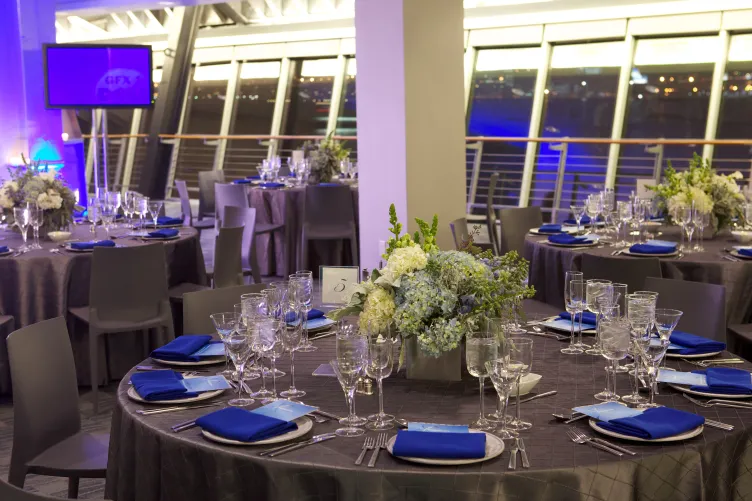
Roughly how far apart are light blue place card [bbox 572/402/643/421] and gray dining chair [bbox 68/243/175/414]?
315 centimetres

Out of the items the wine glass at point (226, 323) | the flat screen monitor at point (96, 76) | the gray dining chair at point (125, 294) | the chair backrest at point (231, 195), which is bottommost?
the gray dining chair at point (125, 294)

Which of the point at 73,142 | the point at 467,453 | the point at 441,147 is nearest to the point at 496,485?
the point at 467,453

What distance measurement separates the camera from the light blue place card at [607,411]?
229 cm

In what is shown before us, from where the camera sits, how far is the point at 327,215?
8156 millimetres

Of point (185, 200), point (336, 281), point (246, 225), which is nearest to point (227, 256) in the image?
point (246, 225)

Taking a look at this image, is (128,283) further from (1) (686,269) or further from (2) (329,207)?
(2) (329,207)

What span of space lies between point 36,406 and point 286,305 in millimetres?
890

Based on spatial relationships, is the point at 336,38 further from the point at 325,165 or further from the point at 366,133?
the point at 366,133

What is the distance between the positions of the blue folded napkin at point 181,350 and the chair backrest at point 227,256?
2524 millimetres

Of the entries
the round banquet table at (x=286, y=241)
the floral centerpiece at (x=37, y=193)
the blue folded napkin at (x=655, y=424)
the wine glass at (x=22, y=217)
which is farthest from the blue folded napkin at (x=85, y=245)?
the blue folded napkin at (x=655, y=424)

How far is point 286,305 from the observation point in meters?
3.02

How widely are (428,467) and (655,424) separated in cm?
59

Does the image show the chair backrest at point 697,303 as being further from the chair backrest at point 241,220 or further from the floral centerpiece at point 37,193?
the floral centerpiece at point 37,193

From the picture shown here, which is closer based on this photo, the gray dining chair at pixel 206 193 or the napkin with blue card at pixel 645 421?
the napkin with blue card at pixel 645 421
